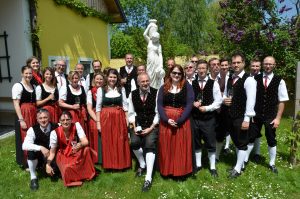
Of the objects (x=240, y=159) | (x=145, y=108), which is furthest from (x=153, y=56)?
(x=240, y=159)

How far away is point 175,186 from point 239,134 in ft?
3.89

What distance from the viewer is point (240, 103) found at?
4.48m

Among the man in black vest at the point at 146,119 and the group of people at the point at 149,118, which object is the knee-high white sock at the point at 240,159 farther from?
the man in black vest at the point at 146,119

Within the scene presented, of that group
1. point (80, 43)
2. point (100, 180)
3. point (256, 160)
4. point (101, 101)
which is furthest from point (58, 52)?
point (256, 160)

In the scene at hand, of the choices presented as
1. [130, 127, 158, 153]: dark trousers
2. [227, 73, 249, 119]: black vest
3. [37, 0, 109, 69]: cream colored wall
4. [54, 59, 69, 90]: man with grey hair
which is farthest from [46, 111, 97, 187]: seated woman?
[37, 0, 109, 69]: cream colored wall

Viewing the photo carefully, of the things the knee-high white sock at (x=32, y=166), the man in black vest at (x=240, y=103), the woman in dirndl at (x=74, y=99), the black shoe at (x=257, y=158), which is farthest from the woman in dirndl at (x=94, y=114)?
the black shoe at (x=257, y=158)

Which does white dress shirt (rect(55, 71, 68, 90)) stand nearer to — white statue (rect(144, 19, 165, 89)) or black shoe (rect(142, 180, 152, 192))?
black shoe (rect(142, 180, 152, 192))

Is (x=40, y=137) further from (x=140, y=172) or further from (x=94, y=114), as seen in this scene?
(x=140, y=172)

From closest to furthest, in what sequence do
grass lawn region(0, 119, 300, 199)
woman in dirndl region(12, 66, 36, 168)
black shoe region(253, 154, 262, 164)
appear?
grass lawn region(0, 119, 300, 199), woman in dirndl region(12, 66, 36, 168), black shoe region(253, 154, 262, 164)

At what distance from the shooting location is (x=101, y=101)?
191 inches

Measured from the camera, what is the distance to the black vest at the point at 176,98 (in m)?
4.38

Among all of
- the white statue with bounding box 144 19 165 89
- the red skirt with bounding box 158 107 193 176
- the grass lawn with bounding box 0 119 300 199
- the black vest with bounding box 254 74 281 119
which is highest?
the white statue with bounding box 144 19 165 89

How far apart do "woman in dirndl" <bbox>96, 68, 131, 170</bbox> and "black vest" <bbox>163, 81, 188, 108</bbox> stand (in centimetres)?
83

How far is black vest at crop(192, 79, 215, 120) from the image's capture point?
4.66 m
